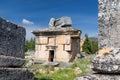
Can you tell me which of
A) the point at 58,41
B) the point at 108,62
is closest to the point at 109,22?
the point at 108,62

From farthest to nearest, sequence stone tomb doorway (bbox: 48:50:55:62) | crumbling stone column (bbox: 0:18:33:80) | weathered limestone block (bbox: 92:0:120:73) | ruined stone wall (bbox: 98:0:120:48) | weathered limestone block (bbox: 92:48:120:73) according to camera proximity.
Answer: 1. stone tomb doorway (bbox: 48:50:55:62)
2. crumbling stone column (bbox: 0:18:33:80)
3. ruined stone wall (bbox: 98:0:120:48)
4. weathered limestone block (bbox: 92:0:120:73)
5. weathered limestone block (bbox: 92:48:120:73)

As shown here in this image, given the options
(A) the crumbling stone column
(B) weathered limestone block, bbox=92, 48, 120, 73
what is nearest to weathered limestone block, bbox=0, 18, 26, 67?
(A) the crumbling stone column

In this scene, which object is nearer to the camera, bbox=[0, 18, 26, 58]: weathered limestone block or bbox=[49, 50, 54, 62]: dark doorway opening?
bbox=[0, 18, 26, 58]: weathered limestone block

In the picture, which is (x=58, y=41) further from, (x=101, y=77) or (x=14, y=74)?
(x=101, y=77)

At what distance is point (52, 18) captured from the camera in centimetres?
3488

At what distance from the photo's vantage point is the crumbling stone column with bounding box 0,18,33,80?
542cm

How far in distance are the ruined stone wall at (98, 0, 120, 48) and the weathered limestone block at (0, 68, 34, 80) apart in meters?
2.83

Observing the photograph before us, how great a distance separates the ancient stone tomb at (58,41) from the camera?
2994 cm

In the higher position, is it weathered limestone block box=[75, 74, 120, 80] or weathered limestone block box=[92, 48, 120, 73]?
weathered limestone block box=[92, 48, 120, 73]

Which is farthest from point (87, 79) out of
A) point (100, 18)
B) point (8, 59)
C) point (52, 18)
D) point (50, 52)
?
point (52, 18)

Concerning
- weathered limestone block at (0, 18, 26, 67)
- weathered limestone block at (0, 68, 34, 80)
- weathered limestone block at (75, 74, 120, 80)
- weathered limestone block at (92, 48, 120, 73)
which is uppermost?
weathered limestone block at (0, 18, 26, 67)

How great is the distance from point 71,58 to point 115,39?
2715 centimetres

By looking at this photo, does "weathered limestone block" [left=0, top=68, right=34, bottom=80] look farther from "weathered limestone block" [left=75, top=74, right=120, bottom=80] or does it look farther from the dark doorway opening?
the dark doorway opening

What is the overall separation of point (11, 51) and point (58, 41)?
82.9ft
